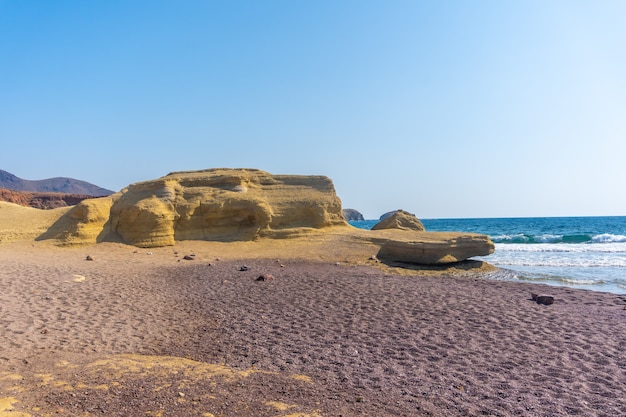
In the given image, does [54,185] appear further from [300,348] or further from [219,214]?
[300,348]

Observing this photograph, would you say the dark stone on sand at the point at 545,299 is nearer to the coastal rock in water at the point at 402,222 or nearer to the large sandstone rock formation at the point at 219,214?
the large sandstone rock formation at the point at 219,214

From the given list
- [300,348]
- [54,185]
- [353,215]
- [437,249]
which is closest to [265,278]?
[300,348]

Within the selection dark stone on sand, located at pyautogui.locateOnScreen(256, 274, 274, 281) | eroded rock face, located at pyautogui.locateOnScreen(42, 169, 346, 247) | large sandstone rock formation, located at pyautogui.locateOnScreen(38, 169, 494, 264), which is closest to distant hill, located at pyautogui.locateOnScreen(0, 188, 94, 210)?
eroded rock face, located at pyautogui.locateOnScreen(42, 169, 346, 247)

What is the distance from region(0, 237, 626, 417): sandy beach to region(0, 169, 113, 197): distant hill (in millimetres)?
139104

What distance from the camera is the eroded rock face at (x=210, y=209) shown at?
19.5 metres

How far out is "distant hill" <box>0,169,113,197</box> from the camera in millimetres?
138375

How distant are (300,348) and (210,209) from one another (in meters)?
15.0

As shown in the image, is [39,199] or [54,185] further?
[54,185]

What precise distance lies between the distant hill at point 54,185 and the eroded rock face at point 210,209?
127 metres

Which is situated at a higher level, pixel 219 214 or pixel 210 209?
pixel 210 209

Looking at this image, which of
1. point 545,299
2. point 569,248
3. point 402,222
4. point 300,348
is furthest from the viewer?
point 569,248

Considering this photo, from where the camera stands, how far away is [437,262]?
54.4 feet

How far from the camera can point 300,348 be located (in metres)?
6.68

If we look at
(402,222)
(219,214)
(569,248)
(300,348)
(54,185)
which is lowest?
(300,348)
